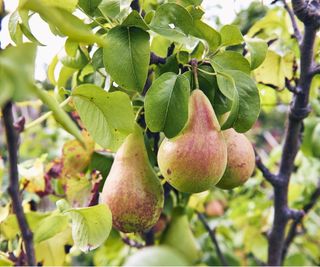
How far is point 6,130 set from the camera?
43 cm

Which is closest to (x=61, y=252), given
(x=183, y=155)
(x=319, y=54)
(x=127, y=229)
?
(x=127, y=229)

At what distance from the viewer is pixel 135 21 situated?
2.14 feet

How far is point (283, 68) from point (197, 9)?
0.37 metres

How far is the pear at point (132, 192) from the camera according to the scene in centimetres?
72

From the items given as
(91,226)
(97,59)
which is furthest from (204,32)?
(91,226)

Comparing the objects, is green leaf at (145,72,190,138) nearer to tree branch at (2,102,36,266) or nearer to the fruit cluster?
the fruit cluster

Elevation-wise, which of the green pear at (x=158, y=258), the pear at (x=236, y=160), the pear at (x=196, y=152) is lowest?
the pear at (x=236, y=160)

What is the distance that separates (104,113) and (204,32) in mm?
176

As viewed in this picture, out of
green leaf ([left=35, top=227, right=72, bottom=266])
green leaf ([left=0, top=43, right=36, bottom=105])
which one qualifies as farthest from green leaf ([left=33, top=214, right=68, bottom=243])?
green leaf ([left=0, top=43, right=36, bottom=105])

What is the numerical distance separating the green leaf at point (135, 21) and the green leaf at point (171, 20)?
0.01 meters

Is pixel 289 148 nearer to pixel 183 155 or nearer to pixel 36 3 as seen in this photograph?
pixel 183 155

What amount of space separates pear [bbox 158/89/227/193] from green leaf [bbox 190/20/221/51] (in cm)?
8

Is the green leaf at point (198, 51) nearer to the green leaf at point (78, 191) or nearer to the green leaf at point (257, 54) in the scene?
the green leaf at point (257, 54)

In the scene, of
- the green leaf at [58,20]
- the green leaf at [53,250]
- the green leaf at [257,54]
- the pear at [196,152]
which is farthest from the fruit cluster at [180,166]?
the green leaf at [58,20]
